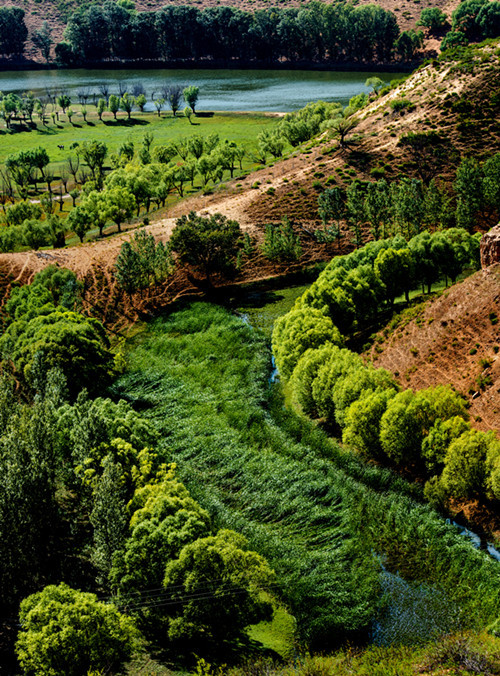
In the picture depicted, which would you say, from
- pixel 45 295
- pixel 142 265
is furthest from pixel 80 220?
pixel 45 295

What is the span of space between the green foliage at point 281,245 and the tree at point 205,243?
5917 mm

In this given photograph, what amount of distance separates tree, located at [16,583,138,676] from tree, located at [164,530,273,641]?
3342 millimetres

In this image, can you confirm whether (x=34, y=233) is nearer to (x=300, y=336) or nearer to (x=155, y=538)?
(x=300, y=336)

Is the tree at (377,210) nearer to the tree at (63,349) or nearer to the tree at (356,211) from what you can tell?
the tree at (356,211)

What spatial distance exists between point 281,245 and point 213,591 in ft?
218

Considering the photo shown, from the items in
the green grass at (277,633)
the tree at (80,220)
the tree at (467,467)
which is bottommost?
the green grass at (277,633)

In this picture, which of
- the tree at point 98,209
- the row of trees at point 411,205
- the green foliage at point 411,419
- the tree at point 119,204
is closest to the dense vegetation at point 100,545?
the green foliage at point 411,419

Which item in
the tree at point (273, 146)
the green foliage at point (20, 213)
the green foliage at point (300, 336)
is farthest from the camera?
the tree at point (273, 146)

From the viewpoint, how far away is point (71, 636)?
3859cm

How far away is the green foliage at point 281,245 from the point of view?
3986 inches

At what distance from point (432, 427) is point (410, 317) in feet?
74.4

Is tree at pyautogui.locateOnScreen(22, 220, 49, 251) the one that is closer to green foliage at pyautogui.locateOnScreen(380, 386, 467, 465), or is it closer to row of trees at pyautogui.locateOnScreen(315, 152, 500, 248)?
row of trees at pyautogui.locateOnScreen(315, 152, 500, 248)

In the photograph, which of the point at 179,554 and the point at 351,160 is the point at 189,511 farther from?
the point at 351,160

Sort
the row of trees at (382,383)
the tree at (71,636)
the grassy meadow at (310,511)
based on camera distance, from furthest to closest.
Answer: the row of trees at (382,383), the grassy meadow at (310,511), the tree at (71,636)
